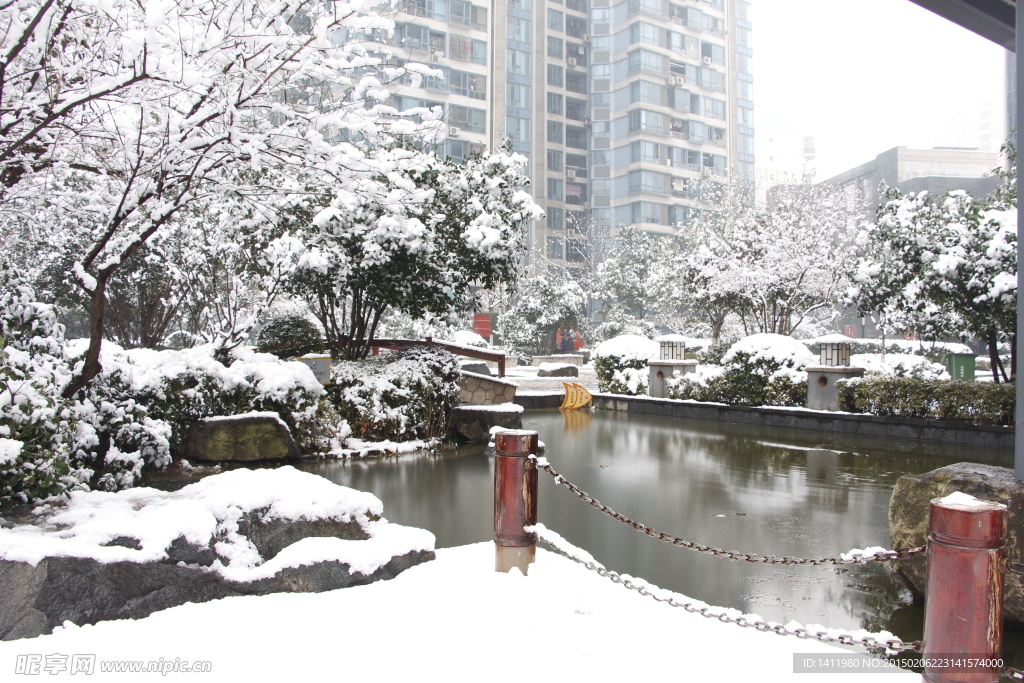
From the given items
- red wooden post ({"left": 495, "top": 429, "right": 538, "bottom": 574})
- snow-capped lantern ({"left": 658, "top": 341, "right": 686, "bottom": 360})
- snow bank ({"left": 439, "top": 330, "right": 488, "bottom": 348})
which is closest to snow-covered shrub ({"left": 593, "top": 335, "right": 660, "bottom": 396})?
snow-capped lantern ({"left": 658, "top": 341, "right": 686, "bottom": 360})

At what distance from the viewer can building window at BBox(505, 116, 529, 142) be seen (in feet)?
153

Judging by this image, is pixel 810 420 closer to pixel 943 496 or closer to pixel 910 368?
pixel 910 368

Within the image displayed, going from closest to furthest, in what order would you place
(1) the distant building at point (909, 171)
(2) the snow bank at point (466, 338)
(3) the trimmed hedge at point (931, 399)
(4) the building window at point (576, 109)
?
(3) the trimmed hedge at point (931, 399), (2) the snow bank at point (466, 338), (1) the distant building at point (909, 171), (4) the building window at point (576, 109)

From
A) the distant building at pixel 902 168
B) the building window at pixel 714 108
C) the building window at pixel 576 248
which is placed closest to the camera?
the building window at pixel 576 248

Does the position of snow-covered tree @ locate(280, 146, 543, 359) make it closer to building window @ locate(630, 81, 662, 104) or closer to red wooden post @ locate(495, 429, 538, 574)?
red wooden post @ locate(495, 429, 538, 574)

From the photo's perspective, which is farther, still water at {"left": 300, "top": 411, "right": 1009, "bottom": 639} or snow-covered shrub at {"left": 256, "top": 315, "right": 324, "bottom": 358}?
snow-covered shrub at {"left": 256, "top": 315, "right": 324, "bottom": 358}

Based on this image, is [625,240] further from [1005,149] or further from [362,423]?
[362,423]

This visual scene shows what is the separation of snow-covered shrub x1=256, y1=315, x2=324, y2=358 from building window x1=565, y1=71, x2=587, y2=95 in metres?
44.2

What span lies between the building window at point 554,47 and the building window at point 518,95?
17.8 feet

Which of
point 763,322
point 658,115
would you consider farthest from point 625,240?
point 658,115

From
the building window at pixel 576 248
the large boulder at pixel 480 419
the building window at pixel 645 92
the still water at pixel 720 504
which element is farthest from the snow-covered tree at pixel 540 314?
the building window at pixel 645 92

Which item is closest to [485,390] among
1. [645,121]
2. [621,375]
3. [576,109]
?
[621,375]

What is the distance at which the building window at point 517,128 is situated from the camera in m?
46.6

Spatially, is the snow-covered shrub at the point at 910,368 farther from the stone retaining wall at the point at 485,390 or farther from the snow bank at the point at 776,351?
the stone retaining wall at the point at 485,390
